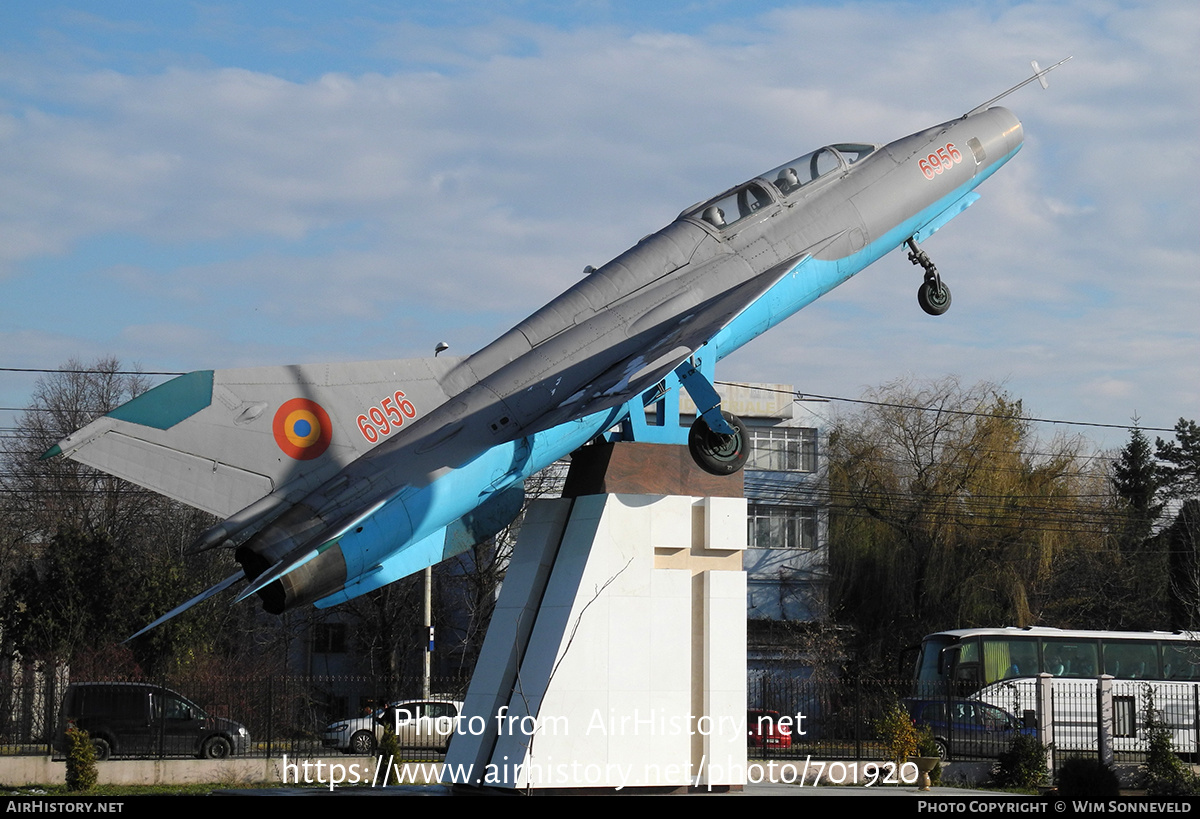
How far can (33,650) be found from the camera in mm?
30641

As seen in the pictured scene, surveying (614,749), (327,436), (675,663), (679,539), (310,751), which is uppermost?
(327,436)

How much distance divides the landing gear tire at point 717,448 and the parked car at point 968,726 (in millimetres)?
11373

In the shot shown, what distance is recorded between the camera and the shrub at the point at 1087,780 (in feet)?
49.7

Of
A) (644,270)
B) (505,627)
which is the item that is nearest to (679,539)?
(505,627)

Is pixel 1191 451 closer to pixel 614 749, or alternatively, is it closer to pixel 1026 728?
pixel 1026 728

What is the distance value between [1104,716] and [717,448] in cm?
1159

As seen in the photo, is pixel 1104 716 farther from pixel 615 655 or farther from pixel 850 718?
pixel 615 655

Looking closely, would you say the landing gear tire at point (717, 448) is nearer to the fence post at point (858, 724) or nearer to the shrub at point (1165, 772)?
the fence post at point (858, 724)

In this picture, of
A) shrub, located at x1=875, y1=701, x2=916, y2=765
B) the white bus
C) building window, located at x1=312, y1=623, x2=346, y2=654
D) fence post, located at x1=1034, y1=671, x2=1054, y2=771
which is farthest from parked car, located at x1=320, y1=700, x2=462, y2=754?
building window, located at x1=312, y1=623, x2=346, y2=654

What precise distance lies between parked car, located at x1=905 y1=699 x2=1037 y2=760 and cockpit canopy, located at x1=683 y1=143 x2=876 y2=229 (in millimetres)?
12051

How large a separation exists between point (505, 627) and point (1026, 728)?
13.4m

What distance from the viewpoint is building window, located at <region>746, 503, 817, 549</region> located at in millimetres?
46500

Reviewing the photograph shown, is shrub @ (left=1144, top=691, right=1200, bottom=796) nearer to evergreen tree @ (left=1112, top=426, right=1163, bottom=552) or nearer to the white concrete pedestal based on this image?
the white concrete pedestal

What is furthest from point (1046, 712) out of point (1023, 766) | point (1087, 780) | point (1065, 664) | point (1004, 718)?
point (1087, 780)
